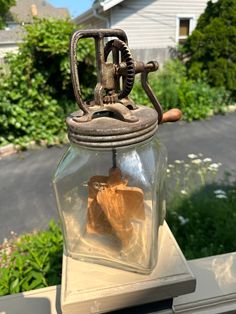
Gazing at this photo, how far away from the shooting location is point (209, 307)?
888mm

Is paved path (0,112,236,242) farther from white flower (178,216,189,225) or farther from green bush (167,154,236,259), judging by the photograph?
white flower (178,216,189,225)

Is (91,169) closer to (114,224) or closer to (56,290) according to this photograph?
(114,224)

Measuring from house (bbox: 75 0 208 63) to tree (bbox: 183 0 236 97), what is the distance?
3.45 ft

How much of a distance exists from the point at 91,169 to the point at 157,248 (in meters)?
0.30

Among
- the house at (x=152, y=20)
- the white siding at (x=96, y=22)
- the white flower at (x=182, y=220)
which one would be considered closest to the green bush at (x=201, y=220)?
the white flower at (x=182, y=220)

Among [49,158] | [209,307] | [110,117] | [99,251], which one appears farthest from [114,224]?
[49,158]

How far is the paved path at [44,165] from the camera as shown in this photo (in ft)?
10.8

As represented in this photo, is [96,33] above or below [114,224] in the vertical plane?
above

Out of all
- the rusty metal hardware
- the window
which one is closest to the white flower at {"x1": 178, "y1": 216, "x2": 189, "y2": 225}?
the rusty metal hardware

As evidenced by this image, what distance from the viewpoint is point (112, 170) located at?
74 cm

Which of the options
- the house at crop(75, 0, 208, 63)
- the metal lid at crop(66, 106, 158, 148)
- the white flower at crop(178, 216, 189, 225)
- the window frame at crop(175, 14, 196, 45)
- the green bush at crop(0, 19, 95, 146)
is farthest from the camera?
the window frame at crop(175, 14, 196, 45)

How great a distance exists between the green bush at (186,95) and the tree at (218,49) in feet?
0.92

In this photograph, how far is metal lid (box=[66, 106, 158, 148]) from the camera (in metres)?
0.62

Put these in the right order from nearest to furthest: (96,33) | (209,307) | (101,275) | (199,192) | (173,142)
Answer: (96,33) < (101,275) < (209,307) < (199,192) < (173,142)
